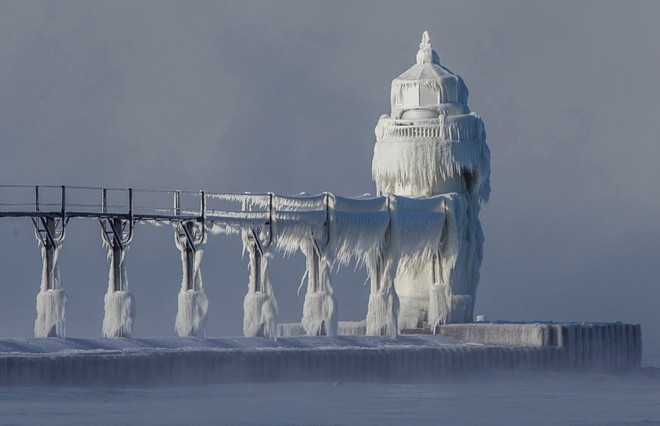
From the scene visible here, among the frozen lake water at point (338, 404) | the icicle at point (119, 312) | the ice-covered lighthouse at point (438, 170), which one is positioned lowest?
the frozen lake water at point (338, 404)

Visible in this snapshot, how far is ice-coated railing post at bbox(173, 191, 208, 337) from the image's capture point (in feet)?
197

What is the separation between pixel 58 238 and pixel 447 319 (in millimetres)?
17478

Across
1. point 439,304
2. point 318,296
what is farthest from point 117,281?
point 439,304

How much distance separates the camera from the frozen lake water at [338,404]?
46.7 metres

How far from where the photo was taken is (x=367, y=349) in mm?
61625

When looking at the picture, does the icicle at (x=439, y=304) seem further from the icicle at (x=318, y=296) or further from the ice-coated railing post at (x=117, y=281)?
the ice-coated railing post at (x=117, y=281)

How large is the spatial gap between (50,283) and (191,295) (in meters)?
5.09

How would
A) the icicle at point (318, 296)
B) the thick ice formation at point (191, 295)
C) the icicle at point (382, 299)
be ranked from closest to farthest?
the thick ice formation at point (191, 295), the icicle at point (318, 296), the icicle at point (382, 299)

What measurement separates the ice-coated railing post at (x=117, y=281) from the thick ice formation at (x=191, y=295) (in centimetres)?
254

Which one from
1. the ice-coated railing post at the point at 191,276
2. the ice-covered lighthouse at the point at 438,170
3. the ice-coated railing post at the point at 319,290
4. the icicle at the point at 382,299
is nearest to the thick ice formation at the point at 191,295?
the ice-coated railing post at the point at 191,276

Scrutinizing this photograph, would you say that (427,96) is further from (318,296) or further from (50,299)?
(50,299)

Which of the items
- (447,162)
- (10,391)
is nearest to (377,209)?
(447,162)

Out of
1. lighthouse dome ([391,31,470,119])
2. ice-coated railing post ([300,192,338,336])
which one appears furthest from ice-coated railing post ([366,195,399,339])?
lighthouse dome ([391,31,470,119])

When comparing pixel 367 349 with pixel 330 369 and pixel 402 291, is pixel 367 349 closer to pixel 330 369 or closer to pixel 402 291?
pixel 330 369
